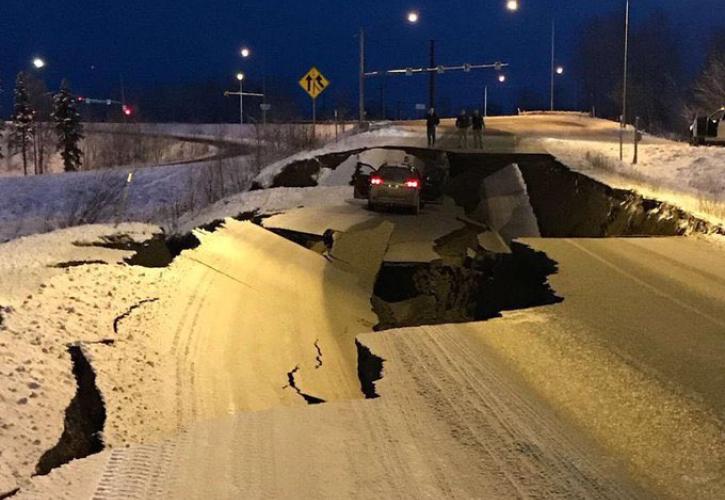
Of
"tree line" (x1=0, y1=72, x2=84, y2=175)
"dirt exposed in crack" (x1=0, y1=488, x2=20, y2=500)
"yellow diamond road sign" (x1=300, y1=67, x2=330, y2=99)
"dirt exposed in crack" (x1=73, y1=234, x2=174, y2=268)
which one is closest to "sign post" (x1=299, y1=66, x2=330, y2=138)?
"yellow diamond road sign" (x1=300, y1=67, x2=330, y2=99)

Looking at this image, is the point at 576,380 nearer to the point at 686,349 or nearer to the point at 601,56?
the point at 686,349

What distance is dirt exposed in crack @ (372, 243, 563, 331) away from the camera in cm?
1218

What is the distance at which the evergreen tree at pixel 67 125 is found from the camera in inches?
3332

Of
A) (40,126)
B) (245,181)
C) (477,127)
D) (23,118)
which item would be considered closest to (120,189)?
(245,181)

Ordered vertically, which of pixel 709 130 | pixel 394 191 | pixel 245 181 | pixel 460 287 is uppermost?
pixel 709 130

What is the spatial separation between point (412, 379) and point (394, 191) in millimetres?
17421

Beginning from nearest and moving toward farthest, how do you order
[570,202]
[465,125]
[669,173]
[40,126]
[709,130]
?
[570,202] → [669,173] → [465,125] → [709,130] → [40,126]

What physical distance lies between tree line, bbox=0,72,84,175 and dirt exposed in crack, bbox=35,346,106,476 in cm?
8221

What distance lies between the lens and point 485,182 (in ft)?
99.5

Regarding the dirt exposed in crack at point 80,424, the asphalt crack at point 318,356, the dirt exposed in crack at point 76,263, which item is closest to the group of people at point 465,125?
the asphalt crack at point 318,356

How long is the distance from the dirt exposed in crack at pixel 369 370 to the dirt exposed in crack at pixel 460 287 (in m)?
3.45

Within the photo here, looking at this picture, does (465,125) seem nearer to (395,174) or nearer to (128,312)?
(395,174)

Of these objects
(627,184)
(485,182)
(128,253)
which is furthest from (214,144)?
(128,253)

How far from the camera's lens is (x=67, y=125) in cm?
8494
